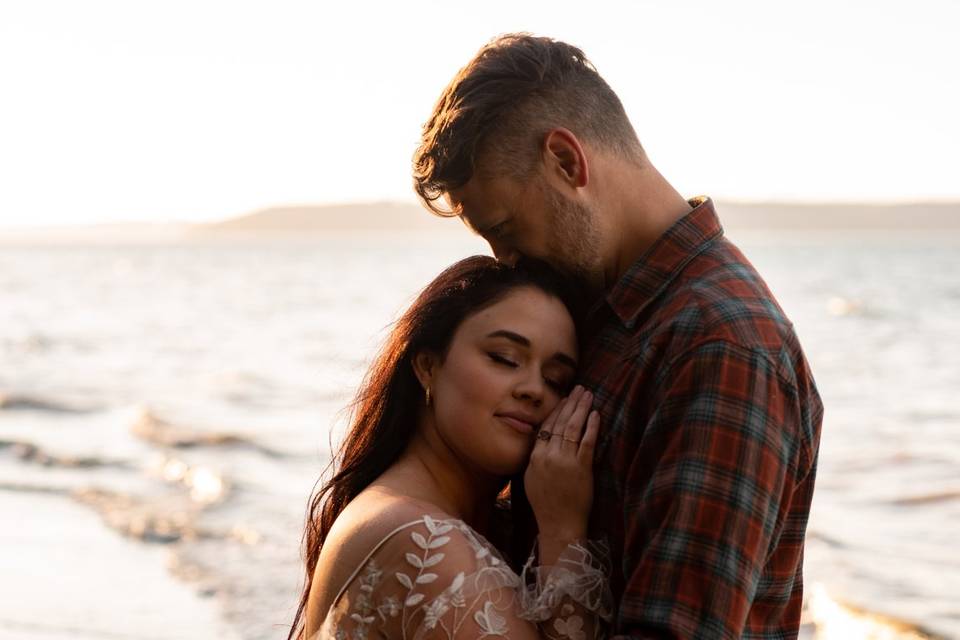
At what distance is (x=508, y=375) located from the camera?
2947 mm

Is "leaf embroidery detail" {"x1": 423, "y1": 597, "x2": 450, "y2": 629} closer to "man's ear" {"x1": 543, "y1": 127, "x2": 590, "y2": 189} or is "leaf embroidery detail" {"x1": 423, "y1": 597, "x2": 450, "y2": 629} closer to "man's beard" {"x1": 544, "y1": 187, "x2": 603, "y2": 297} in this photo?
"man's beard" {"x1": 544, "y1": 187, "x2": 603, "y2": 297}

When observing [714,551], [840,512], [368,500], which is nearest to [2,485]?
[840,512]

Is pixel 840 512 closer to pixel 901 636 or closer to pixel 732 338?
pixel 901 636

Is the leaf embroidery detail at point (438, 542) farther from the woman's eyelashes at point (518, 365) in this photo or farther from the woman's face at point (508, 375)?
the woman's eyelashes at point (518, 365)

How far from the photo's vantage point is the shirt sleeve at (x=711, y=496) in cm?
228

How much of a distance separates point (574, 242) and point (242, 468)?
10.0 m

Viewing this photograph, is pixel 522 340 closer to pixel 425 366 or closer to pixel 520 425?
pixel 520 425

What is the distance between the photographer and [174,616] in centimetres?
747

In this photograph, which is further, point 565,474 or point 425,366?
point 425,366

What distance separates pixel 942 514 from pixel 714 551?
27.8ft

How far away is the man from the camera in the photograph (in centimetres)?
230

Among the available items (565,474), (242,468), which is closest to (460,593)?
(565,474)

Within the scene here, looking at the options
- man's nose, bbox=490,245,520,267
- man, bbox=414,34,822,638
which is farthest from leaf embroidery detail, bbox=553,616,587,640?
man's nose, bbox=490,245,520,267

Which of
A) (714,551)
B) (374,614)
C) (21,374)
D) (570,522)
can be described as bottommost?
(21,374)
